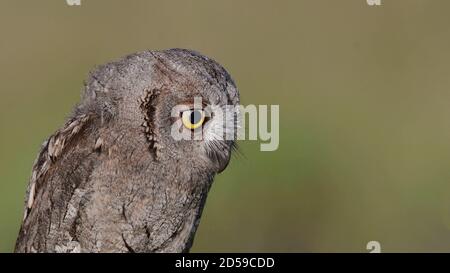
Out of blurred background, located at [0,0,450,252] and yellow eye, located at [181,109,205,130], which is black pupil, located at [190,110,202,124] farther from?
blurred background, located at [0,0,450,252]

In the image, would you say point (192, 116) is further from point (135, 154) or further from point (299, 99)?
point (299, 99)

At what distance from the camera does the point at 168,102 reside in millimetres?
5418

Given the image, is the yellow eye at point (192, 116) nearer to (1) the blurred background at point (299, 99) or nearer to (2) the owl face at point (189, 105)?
(2) the owl face at point (189, 105)

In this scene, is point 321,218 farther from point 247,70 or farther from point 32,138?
point 32,138

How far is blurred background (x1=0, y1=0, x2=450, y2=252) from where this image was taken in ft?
31.0

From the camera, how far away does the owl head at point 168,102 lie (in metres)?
5.39

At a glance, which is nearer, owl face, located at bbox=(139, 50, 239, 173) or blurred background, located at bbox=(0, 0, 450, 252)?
owl face, located at bbox=(139, 50, 239, 173)

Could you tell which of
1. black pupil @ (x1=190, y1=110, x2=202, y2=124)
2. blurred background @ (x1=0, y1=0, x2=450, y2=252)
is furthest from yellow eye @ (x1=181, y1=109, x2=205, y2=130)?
blurred background @ (x1=0, y1=0, x2=450, y2=252)

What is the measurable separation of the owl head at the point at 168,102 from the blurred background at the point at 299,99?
3510 millimetres

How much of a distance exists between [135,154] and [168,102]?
1.01 ft

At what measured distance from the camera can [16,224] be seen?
9211 mm

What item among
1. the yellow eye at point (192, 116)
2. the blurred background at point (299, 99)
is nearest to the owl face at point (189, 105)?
the yellow eye at point (192, 116)
